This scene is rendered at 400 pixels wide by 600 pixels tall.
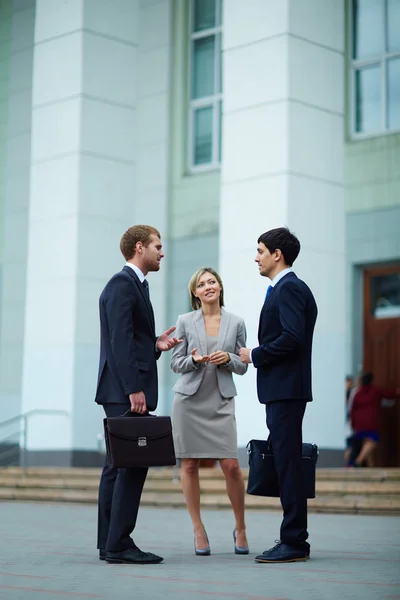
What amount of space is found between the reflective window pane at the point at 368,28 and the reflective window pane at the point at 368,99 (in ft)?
0.90

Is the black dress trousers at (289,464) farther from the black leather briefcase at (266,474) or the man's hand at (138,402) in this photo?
the man's hand at (138,402)

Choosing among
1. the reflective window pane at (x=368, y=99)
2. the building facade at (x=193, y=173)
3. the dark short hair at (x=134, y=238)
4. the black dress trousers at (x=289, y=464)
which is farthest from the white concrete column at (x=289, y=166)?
the black dress trousers at (x=289, y=464)

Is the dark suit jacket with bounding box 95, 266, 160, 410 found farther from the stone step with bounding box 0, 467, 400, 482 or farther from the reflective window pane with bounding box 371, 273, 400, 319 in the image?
the reflective window pane with bounding box 371, 273, 400, 319

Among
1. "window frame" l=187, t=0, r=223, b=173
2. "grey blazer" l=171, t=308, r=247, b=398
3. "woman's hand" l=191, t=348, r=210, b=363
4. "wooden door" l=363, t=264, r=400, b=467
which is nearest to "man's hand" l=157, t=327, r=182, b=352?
"woman's hand" l=191, t=348, r=210, b=363

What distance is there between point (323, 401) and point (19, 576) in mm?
9211

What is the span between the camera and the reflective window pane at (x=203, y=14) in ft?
66.3

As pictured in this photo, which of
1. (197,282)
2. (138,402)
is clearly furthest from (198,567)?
(197,282)

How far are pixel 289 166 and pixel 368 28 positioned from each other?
13.7 ft

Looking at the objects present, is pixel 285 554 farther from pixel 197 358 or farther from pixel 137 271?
pixel 137 271

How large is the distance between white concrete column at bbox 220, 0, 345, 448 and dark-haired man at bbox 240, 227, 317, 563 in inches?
305

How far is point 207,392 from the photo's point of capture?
26.3 ft

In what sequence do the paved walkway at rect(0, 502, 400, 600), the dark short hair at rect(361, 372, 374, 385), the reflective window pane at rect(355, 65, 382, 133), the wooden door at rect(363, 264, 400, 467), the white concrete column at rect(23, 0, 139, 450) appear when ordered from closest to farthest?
the paved walkway at rect(0, 502, 400, 600)
the dark short hair at rect(361, 372, 374, 385)
the wooden door at rect(363, 264, 400, 467)
the reflective window pane at rect(355, 65, 382, 133)
the white concrete column at rect(23, 0, 139, 450)

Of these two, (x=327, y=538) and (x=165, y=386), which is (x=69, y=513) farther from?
(x=165, y=386)

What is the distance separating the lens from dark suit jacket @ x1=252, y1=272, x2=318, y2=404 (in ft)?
22.9
